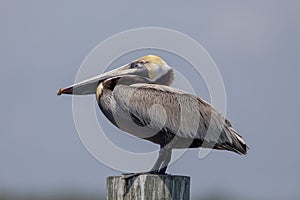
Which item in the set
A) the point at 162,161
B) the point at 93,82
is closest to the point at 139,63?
the point at 93,82

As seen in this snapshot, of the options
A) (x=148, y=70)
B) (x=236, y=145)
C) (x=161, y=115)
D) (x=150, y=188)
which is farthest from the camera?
(x=148, y=70)

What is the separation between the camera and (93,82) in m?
7.05

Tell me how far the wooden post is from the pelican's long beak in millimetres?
1943

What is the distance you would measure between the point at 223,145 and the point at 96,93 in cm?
135

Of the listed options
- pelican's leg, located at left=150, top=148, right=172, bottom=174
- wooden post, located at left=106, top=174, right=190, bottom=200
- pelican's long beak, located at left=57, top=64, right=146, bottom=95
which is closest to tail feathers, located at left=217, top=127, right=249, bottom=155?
pelican's leg, located at left=150, top=148, right=172, bottom=174

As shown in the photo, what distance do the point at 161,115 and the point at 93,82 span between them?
723 millimetres

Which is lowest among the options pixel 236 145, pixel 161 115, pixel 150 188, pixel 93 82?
pixel 150 188

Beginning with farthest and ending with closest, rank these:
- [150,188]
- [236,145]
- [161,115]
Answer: [161,115]
[236,145]
[150,188]

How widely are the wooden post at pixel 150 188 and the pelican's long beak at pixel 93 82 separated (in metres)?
1.94

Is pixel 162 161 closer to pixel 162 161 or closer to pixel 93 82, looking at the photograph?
pixel 162 161

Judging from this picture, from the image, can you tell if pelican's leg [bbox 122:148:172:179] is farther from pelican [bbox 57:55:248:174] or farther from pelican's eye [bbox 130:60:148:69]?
pelican's eye [bbox 130:60:148:69]

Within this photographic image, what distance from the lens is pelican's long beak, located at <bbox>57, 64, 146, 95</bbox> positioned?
6.75 m

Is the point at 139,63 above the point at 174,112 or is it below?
above

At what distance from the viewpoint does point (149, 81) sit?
7.52 meters
